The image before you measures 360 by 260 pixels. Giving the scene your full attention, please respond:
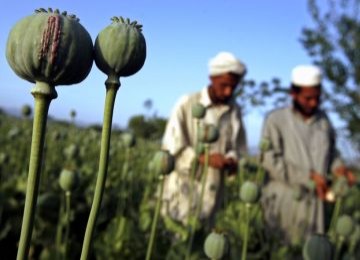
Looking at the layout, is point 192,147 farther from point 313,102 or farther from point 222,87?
point 313,102

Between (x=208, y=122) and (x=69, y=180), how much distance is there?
173 centimetres

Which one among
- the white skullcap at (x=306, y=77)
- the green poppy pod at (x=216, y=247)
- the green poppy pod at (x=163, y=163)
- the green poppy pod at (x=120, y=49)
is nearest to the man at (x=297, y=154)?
the white skullcap at (x=306, y=77)

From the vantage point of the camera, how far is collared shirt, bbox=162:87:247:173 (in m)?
2.79

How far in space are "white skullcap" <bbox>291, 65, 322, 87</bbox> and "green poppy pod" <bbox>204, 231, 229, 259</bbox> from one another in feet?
7.77

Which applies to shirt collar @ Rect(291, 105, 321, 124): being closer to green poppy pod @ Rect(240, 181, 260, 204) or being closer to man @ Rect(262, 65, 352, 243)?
man @ Rect(262, 65, 352, 243)

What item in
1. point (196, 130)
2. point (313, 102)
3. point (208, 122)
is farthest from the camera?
point (313, 102)

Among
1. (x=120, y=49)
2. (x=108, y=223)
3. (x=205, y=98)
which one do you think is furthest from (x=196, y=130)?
(x=120, y=49)

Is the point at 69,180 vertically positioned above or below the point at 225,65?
below

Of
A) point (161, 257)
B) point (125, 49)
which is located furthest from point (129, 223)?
point (125, 49)

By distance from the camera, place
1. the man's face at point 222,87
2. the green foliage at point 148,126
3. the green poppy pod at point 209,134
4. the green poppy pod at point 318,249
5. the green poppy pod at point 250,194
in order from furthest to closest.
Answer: the green foliage at point 148,126 → the man's face at point 222,87 → the green poppy pod at point 209,134 → the green poppy pod at point 250,194 → the green poppy pod at point 318,249

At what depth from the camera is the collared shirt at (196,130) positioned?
2.79 m

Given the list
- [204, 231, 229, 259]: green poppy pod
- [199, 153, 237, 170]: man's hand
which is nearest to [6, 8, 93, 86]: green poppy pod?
[204, 231, 229, 259]: green poppy pod

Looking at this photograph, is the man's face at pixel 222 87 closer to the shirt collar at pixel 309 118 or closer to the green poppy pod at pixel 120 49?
the shirt collar at pixel 309 118

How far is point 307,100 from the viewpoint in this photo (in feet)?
10.7
